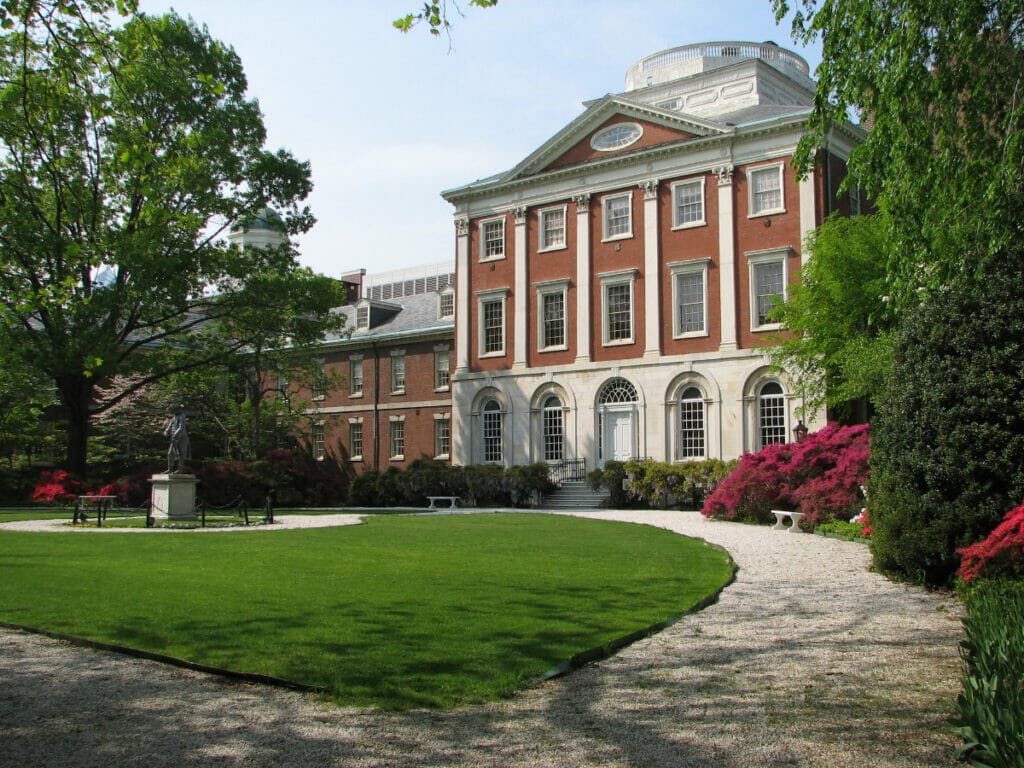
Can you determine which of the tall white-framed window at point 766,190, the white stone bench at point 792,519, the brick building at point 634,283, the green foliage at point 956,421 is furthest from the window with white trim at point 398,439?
the green foliage at point 956,421

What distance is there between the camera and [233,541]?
55.2 ft

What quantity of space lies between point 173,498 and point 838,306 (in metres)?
18.1

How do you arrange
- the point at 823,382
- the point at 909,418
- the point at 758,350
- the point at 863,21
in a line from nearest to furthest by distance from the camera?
the point at 863,21, the point at 909,418, the point at 823,382, the point at 758,350

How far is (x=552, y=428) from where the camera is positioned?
37.4m

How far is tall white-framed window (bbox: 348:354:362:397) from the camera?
46.3m

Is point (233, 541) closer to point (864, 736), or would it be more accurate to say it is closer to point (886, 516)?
point (886, 516)

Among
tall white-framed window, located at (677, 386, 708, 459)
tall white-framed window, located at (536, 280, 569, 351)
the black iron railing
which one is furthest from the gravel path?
tall white-framed window, located at (536, 280, 569, 351)

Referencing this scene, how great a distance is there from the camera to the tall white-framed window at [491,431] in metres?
38.8

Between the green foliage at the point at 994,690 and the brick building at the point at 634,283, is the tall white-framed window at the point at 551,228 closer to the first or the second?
the brick building at the point at 634,283

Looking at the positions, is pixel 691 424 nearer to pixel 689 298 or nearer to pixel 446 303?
pixel 689 298

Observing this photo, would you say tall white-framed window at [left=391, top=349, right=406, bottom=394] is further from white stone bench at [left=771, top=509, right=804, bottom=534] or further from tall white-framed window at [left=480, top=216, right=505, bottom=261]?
white stone bench at [left=771, top=509, right=804, bottom=534]

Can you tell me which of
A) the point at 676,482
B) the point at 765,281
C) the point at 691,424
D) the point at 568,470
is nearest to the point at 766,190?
the point at 765,281

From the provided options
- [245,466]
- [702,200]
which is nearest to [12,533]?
[245,466]

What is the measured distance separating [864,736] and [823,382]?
24.1 metres
